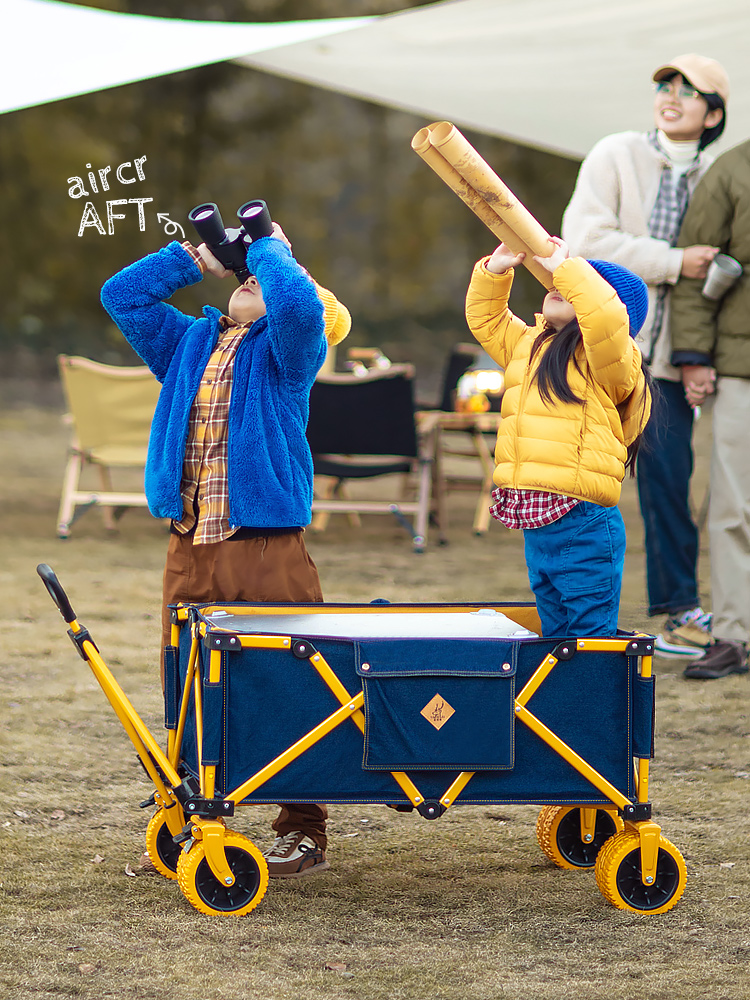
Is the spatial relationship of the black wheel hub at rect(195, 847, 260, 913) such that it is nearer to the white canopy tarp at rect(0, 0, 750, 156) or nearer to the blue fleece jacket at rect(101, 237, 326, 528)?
the blue fleece jacket at rect(101, 237, 326, 528)

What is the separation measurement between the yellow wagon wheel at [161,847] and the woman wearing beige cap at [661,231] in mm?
2262

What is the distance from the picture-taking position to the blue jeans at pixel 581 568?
8.29 ft

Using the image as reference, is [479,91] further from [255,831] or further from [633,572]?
[255,831]

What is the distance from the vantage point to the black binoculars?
2.50 meters

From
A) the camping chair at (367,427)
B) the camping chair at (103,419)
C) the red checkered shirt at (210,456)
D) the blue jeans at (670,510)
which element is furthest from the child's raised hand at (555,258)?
the camping chair at (103,419)

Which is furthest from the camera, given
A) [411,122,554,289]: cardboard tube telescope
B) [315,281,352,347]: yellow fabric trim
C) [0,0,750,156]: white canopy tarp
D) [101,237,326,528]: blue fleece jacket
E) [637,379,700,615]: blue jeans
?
[0,0,750,156]: white canopy tarp

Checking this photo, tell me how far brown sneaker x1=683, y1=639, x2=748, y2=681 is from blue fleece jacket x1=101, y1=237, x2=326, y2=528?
2.02 meters

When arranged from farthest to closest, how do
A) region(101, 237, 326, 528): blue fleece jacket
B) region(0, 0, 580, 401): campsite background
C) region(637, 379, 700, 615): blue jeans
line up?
region(0, 0, 580, 401): campsite background → region(637, 379, 700, 615): blue jeans → region(101, 237, 326, 528): blue fleece jacket

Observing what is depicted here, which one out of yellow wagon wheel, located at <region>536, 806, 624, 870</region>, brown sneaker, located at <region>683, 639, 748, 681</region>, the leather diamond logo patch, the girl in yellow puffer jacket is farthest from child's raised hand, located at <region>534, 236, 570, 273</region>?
brown sneaker, located at <region>683, 639, 748, 681</region>

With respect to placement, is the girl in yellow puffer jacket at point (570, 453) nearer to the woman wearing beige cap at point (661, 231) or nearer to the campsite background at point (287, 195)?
the woman wearing beige cap at point (661, 231)

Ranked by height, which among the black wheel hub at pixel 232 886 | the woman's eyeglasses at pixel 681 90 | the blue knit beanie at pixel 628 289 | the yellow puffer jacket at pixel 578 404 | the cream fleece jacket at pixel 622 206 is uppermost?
the woman's eyeglasses at pixel 681 90

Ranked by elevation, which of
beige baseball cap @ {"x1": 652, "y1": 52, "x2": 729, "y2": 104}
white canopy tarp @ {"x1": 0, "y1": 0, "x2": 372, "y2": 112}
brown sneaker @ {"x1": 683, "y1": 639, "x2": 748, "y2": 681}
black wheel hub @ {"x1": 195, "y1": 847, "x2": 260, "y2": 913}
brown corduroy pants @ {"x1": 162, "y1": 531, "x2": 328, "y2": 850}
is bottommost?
brown sneaker @ {"x1": 683, "y1": 639, "x2": 748, "y2": 681}

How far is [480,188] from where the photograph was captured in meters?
2.41

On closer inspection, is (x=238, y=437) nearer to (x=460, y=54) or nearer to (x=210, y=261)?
(x=210, y=261)
